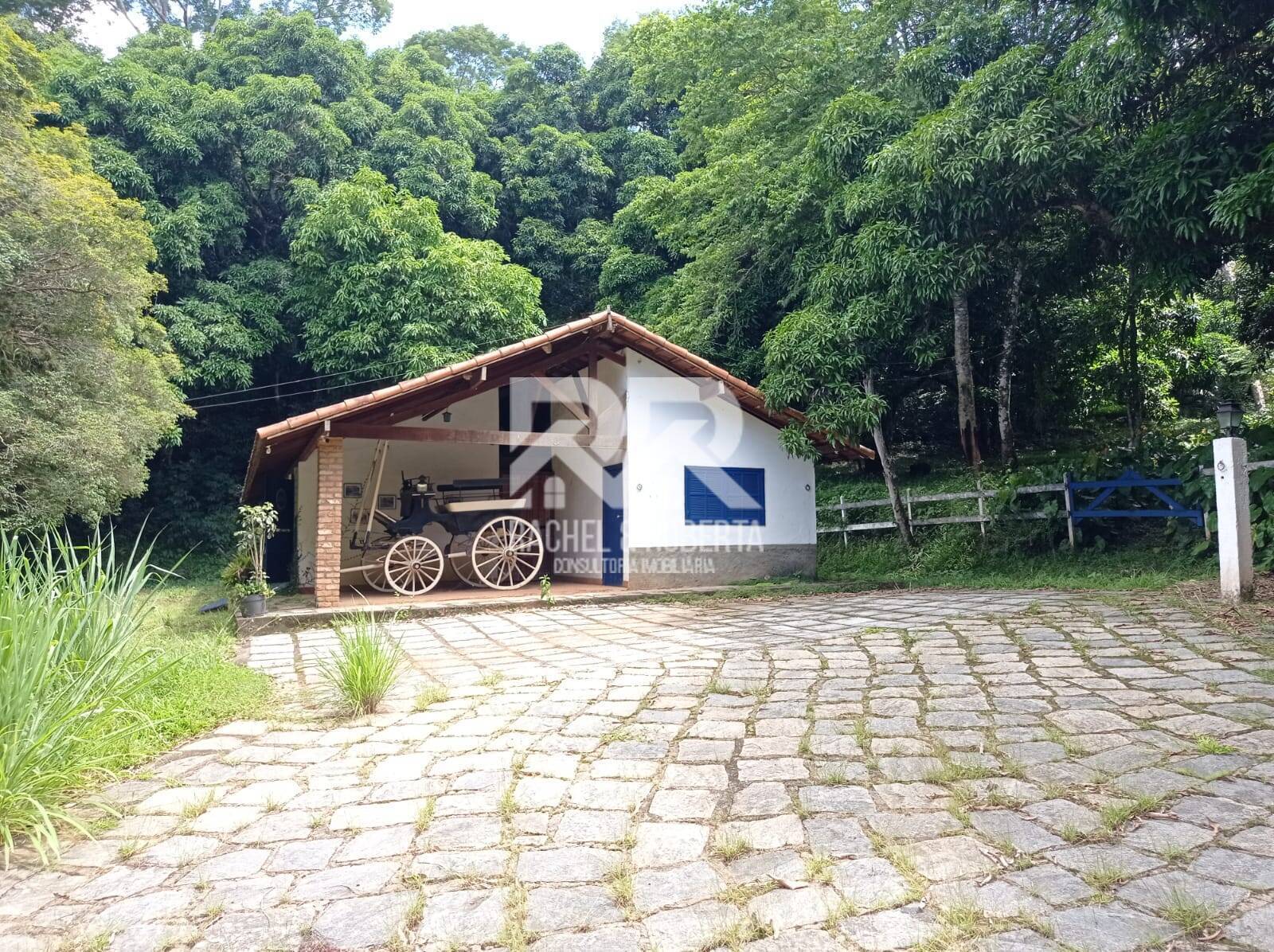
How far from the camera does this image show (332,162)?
1678 centimetres

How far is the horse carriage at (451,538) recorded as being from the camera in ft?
32.1

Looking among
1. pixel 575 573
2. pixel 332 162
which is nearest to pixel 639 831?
pixel 575 573

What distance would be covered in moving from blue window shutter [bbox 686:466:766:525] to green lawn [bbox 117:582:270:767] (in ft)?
18.2

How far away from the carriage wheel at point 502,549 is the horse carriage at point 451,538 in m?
0.01

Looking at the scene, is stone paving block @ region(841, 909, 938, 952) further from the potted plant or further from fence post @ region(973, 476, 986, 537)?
fence post @ region(973, 476, 986, 537)

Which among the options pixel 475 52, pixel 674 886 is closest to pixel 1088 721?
pixel 674 886

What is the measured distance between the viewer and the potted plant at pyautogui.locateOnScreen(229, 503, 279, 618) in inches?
306

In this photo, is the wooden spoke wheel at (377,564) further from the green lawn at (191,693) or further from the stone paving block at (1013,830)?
the stone paving block at (1013,830)

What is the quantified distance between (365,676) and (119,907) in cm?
183

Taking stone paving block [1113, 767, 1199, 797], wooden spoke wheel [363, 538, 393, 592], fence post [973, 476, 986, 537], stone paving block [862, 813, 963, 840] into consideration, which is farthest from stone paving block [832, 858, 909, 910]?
fence post [973, 476, 986, 537]

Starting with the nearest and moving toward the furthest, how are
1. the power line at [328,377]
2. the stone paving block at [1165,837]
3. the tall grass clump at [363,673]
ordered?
1. the stone paving block at [1165,837]
2. the tall grass clump at [363,673]
3. the power line at [328,377]

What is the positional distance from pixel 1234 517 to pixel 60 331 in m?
13.1

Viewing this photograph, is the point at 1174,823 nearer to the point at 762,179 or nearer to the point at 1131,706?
the point at 1131,706

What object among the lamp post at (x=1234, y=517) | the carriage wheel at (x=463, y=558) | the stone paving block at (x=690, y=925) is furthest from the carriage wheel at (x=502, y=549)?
the stone paving block at (x=690, y=925)
